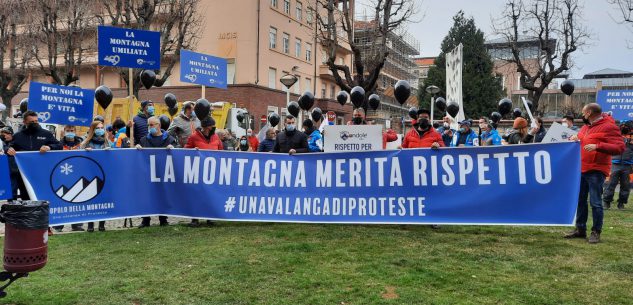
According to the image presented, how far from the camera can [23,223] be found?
419 cm

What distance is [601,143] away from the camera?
6.48 meters

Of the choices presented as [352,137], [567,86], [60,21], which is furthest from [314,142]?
[60,21]

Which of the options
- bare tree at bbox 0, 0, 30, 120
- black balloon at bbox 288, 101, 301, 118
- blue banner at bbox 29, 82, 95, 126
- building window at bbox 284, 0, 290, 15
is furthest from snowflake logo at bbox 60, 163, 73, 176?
building window at bbox 284, 0, 290, 15

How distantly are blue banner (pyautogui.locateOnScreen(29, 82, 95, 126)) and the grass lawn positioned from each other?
9.87 ft

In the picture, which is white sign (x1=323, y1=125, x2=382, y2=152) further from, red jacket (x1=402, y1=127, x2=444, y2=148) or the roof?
the roof

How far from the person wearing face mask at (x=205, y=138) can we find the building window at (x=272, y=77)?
28.9 meters

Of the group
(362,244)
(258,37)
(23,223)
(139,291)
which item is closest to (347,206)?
(362,244)

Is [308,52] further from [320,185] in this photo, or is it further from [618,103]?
[320,185]

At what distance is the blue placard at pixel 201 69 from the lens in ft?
40.0

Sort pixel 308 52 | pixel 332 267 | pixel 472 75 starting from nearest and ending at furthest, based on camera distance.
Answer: pixel 332 267, pixel 472 75, pixel 308 52

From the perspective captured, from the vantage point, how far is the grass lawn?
184 inches

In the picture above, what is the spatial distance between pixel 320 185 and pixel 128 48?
4294 mm

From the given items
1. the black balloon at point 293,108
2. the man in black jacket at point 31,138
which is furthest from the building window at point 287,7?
the man in black jacket at point 31,138

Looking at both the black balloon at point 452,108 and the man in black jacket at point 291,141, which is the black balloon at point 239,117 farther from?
the man in black jacket at point 291,141
